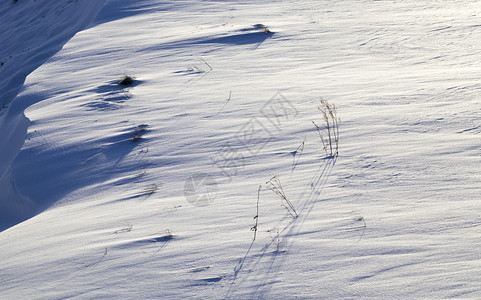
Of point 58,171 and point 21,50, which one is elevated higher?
point 21,50

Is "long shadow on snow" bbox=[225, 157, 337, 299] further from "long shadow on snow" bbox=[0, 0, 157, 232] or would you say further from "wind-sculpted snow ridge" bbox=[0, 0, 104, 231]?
"wind-sculpted snow ridge" bbox=[0, 0, 104, 231]

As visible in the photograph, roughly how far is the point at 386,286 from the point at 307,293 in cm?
33

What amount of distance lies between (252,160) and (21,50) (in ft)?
19.2

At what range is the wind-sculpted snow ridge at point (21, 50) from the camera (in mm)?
3895

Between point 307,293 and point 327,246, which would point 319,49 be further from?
A: point 307,293

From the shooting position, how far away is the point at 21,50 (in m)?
7.82

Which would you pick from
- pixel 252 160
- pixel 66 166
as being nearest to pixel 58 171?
pixel 66 166

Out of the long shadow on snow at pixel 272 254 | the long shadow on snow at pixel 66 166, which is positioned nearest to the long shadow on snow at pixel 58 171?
A: the long shadow on snow at pixel 66 166

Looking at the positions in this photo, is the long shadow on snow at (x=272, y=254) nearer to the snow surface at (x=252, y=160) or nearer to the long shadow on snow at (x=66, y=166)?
the snow surface at (x=252, y=160)

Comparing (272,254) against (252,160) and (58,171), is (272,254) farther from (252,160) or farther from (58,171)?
(58,171)

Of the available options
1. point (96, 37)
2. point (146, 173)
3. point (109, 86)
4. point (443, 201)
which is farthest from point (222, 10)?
point (443, 201)

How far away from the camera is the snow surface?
234cm

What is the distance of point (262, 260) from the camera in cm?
240

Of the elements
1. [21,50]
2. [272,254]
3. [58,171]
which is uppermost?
[21,50]
